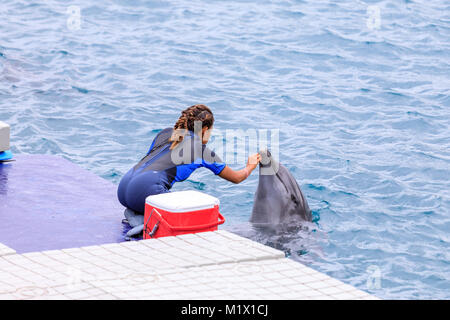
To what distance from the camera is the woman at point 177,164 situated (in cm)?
647

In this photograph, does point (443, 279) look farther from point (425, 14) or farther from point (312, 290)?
point (425, 14)

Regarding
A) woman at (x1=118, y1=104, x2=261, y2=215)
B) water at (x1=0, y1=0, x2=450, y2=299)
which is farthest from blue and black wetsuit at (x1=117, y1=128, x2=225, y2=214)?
water at (x1=0, y1=0, x2=450, y2=299)

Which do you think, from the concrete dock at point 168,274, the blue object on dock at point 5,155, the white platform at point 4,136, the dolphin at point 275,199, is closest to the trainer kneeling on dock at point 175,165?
the dolphin at point 275,199

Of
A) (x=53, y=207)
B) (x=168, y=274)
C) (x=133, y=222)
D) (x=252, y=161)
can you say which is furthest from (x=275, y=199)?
(x=168, y=274)

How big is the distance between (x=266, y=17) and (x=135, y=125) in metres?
6.75

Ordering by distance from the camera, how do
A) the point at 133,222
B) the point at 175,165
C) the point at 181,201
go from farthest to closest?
the point at 175,165 → the point at 133,222 → the point at 181,201

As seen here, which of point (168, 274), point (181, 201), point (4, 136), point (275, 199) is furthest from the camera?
point (4, 136)

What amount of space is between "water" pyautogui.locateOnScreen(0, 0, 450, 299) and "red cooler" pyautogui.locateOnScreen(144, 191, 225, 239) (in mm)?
908

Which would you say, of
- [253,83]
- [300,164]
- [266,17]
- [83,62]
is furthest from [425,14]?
[300,164]

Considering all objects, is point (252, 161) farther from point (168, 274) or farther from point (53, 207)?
point (168, 274)

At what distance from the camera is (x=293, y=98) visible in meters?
12.5

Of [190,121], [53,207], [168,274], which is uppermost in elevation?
[190,121]

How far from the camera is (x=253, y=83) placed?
1334 centimetres

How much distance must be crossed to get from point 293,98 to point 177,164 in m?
6.18
